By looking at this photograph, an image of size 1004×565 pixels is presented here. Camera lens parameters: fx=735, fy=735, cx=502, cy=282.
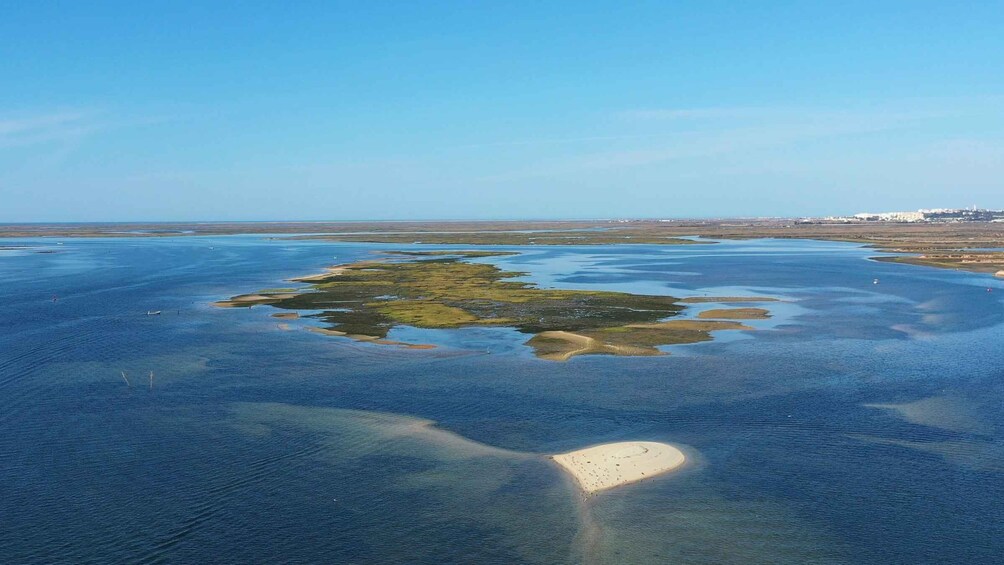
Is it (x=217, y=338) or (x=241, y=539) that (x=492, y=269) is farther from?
(x=241, y=539)

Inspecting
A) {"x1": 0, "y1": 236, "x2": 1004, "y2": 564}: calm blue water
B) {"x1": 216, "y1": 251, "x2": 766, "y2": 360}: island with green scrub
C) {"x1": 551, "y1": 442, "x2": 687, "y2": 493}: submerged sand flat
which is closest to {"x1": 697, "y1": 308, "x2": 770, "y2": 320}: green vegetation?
{"x1": 216, "y1": 251, "x2": 766, "y2": 360}: island with green scrub

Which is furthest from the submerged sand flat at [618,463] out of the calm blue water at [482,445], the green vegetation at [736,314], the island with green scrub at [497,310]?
the green vegetation at [736,314]

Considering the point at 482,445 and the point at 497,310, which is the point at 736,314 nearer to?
the point at 497,310

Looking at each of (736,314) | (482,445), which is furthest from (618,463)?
(736,314)

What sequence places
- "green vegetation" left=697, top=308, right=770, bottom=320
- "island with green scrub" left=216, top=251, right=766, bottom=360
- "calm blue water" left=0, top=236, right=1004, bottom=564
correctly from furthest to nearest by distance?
"green vegetation" left=697, top=308, right=770, bottom=320
"island with green scrub" left=216, top=251, right=766, bottom=360
"calm blue water" left=0, top=236, right=1004, bottom=564

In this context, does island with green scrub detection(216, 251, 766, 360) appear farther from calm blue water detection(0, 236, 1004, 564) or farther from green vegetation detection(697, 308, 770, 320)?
calm blue water detection(0, 236, 1004, 564)

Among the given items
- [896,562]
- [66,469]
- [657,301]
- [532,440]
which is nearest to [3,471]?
[66,469]

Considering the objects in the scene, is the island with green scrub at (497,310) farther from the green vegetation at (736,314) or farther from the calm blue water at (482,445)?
the calm blue water at (482,445)
